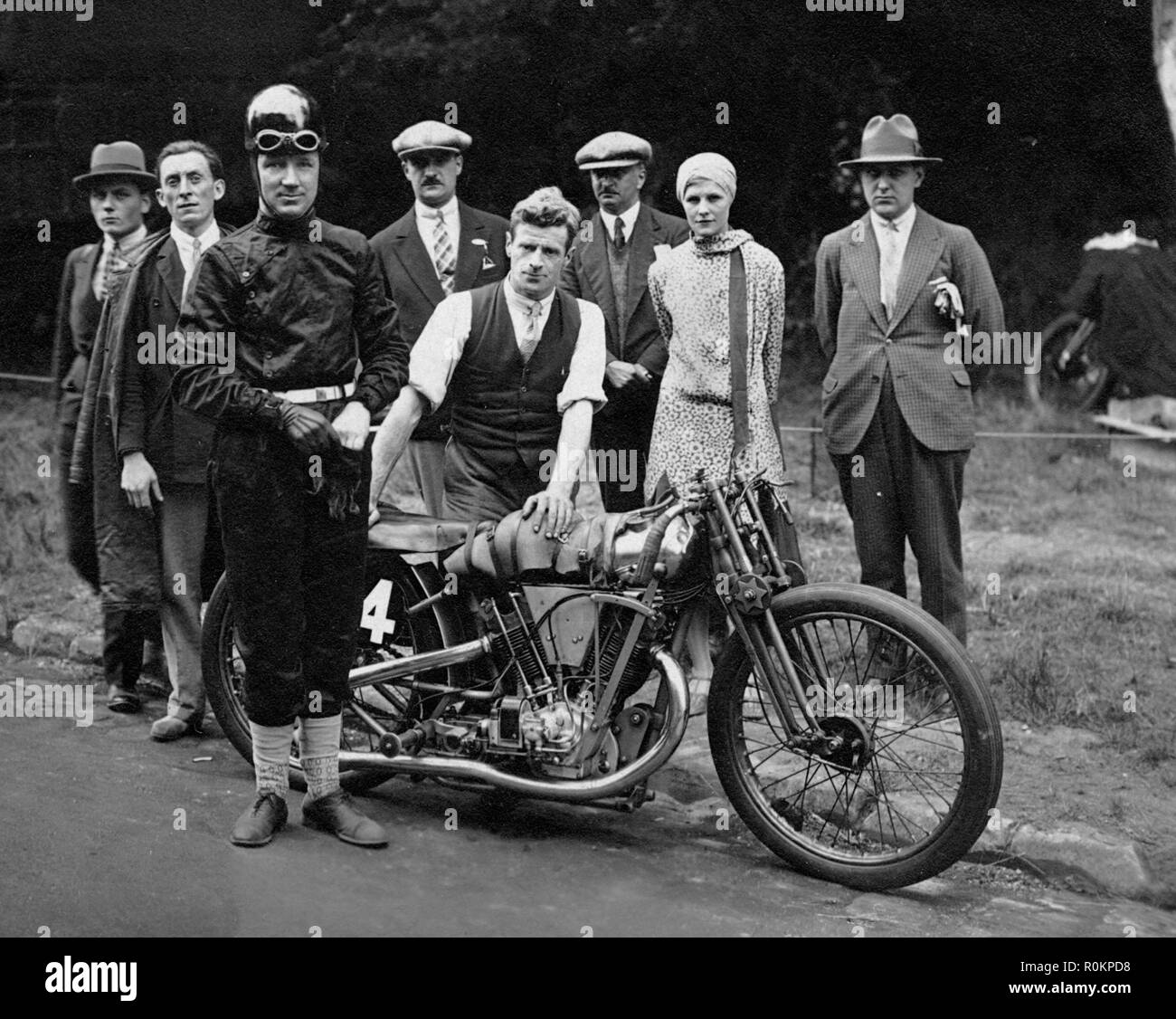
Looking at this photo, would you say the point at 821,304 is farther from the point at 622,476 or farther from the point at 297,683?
the point at 297,683

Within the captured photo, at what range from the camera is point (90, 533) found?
6504 millimetres

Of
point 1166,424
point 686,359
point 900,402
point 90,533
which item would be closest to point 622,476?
point 686,359

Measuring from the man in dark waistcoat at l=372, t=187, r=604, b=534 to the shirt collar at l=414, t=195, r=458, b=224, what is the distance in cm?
127

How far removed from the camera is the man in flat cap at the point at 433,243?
611cm

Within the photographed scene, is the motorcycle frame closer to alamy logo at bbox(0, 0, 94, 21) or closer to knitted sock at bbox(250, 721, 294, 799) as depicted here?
knitted sock at bbox(250, 721, 294, 799)

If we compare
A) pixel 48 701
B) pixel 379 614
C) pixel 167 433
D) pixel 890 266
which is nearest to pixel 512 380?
pixel 379 614

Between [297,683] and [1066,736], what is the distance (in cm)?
267

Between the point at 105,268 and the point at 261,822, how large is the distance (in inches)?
103

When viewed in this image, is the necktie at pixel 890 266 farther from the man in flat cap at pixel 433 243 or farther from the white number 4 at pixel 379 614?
the white number 4 at pixel 379 614

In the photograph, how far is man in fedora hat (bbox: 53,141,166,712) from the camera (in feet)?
19.9

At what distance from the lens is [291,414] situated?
4.35 meters

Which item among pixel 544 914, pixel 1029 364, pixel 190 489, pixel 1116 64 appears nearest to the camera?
pixel 544 914

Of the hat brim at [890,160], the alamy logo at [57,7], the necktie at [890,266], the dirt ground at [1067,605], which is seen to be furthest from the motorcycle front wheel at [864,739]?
the alamy logo at [57,7]
